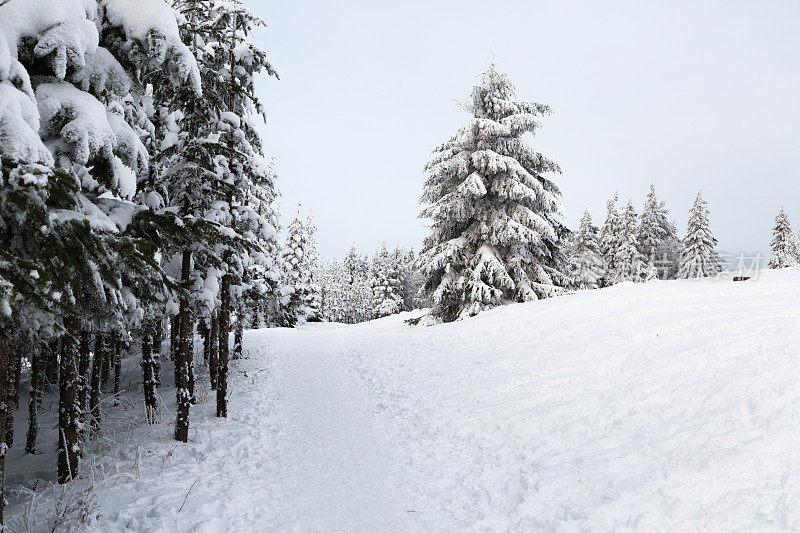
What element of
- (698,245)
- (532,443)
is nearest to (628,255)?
(698,245)

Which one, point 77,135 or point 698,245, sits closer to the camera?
point 77,135

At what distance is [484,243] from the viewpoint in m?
20.5

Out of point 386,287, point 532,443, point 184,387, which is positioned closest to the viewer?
point 532,443

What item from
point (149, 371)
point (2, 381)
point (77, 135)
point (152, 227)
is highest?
point (77, 135)

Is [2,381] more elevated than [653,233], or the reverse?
[653,233]

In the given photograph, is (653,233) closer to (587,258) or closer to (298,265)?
(587,258)

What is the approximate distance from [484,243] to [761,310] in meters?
11.7

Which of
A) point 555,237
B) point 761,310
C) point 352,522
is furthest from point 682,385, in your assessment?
point 555,237

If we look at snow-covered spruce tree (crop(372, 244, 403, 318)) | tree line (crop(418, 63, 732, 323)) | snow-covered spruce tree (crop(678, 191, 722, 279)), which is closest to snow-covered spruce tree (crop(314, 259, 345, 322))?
snow-covered spruce tree (crop(372, 244, 403, 318))

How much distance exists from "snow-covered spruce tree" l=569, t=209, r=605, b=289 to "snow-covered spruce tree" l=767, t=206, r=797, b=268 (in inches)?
814

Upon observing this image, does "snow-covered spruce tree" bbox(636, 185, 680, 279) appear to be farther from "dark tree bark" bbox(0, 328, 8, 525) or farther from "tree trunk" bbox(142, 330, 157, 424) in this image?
"dark tree bark" bbox(0, 328, 8, 525)

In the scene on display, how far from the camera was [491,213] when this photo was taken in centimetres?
2058

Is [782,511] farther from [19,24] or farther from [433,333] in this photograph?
[433,333]

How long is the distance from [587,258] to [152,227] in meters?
48.6
